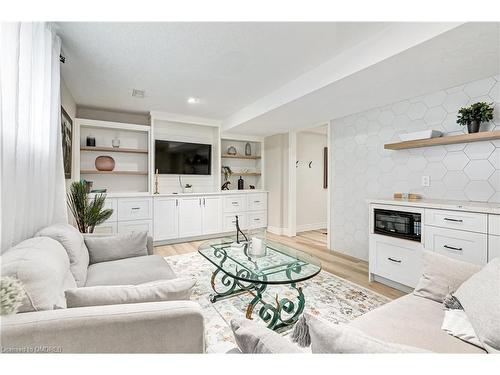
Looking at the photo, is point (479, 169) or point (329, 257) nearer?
point (479, 169)

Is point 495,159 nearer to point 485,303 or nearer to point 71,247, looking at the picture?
point 485,303

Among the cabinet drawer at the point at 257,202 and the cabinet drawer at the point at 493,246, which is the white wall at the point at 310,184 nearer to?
the cabinet drawer at the point at 257,202

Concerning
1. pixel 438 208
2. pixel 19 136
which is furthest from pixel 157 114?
pixel 438 208

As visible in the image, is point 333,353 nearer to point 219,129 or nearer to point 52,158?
point 52,158

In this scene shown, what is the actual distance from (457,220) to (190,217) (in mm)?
3781

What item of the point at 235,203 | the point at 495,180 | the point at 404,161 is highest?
the point at 404,161

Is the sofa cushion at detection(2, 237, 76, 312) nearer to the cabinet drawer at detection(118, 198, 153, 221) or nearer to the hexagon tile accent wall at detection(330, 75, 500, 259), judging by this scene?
the cabinet drawer at detection(118, 198, 153, 221)

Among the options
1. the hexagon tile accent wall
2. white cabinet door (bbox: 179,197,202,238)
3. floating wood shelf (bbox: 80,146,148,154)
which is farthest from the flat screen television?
the hexagon tile accent wall

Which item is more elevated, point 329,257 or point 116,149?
point 116,149

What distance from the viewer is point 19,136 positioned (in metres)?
1.36

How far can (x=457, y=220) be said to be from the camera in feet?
6.68

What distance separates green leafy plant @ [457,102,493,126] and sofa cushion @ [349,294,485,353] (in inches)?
70.7

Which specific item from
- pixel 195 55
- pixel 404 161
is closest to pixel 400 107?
pixel 404 161
